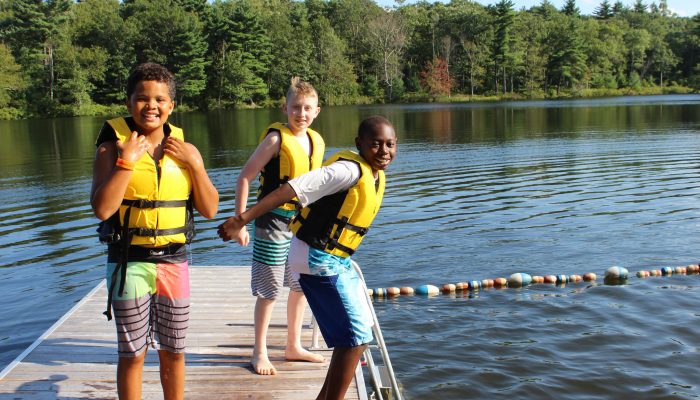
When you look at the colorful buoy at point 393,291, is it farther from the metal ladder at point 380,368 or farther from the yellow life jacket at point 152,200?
the yellow life jacket at point 152,200

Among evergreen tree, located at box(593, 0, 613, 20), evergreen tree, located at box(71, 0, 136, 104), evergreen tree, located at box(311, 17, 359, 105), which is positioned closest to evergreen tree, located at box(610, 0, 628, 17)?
evergreen tree, located at box(593, 0, 613, 20)

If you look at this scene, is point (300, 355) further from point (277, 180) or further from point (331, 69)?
point (331, 69)

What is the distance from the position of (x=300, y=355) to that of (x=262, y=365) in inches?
14.2

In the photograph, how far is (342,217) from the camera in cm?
414

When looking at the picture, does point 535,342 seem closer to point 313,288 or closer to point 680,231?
point 313,288

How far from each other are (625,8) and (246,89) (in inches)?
3164

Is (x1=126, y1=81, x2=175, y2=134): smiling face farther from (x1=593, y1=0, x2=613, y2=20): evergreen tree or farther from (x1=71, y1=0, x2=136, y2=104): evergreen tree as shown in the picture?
(x1=593, y1=0, x2=613, y2=20): evergreen tree

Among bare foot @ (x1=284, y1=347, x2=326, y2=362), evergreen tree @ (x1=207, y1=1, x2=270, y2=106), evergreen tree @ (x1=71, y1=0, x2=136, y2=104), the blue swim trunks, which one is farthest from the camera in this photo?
evergreen tree @ (x1=207, y1=1, x2=270, y2=106)

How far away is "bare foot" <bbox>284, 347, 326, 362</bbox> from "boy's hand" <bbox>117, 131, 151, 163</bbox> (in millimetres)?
2361

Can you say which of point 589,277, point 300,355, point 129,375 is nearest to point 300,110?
point 300,355

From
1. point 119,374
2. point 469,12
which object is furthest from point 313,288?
point 469,12

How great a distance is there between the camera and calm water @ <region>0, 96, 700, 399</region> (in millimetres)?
7090

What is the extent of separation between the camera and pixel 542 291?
31.9 feet

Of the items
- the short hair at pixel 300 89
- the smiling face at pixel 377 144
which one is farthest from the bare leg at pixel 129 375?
the short hair at pixel 300 89
